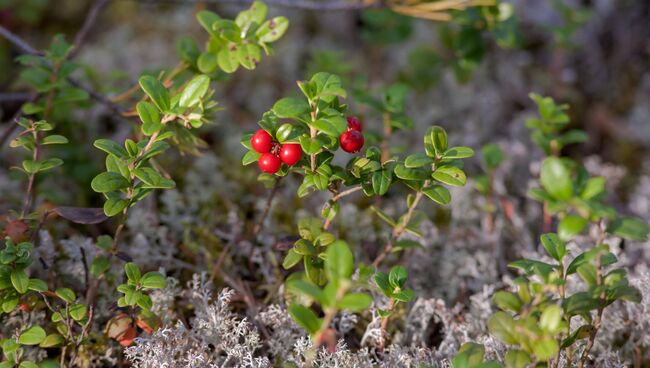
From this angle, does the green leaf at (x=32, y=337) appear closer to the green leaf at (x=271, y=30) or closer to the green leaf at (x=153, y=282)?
the green leaf at (x=153, y=282)

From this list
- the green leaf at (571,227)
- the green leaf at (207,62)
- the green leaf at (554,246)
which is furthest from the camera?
the green leaf at (207,62)

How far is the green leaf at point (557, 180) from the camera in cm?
139

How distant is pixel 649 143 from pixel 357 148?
7.29 ft

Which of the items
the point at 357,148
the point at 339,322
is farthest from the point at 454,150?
the point at 339,322

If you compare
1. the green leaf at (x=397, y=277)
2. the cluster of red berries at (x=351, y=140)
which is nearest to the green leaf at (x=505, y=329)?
the green leaf at (x=397, y=277)

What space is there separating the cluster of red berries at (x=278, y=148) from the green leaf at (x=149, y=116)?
0.28 m

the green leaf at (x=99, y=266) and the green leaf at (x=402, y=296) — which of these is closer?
the green leaf at (x=402, y=296)

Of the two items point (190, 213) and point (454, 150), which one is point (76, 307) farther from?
point (454, 150)

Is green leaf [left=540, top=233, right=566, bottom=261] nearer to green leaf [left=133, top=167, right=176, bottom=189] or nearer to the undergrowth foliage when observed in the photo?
the undergrowth foliage

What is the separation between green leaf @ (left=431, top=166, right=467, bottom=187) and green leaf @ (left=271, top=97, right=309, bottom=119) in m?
0.42

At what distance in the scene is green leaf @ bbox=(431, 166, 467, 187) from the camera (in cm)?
162

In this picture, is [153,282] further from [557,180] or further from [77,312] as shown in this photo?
[557,180]

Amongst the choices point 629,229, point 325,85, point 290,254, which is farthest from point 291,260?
point 629,229

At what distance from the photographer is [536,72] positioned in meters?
3.46
